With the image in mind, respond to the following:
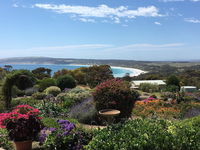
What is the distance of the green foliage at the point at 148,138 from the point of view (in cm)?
456

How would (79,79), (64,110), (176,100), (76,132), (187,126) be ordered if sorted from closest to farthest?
1. (187,126)
2. (76,132)
3. (64,110)
4. (176,100)
5. (79,79)

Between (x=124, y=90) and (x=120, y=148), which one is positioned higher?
(x=124, y=90)

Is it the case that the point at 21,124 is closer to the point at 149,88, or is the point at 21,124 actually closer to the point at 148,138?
the point at 148,138

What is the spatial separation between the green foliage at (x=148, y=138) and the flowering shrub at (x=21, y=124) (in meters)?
1.68

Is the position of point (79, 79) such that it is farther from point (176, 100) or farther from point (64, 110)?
point (64, 110)

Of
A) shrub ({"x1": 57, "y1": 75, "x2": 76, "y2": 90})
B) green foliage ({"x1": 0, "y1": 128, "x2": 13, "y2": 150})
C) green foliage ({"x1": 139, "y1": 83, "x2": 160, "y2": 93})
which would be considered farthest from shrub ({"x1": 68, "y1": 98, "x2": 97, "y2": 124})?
green foliage ({"x1": 139, "y1": 83, "x2": 160, "y2": 93})

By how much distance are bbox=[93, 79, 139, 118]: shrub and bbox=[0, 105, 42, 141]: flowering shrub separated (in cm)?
344

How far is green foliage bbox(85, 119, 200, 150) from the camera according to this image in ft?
15.0

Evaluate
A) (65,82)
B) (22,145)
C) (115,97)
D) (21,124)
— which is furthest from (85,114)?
(65,82)

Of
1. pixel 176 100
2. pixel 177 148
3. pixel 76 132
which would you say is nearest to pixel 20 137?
pixel 76 132

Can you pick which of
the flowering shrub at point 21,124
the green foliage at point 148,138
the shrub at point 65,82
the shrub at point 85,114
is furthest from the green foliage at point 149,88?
the flowering shrub at point 21,124

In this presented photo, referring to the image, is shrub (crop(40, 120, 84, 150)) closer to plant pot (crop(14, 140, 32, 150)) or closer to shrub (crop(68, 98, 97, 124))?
plant pot (crop(14, 140, 32, 150))

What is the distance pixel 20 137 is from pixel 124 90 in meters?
4.45

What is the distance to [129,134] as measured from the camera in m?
4.99
